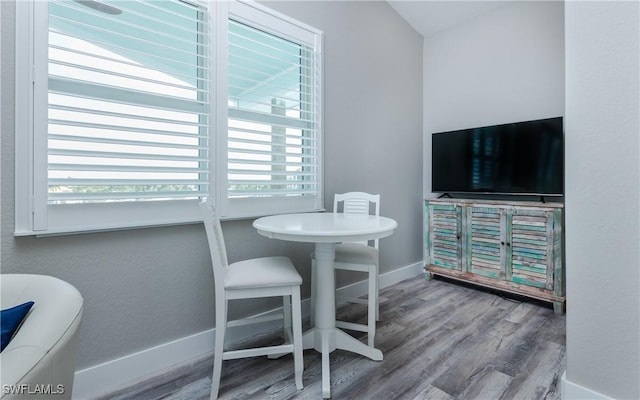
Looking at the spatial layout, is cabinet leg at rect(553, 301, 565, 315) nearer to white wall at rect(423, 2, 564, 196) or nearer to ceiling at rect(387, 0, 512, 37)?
white wall at rect(423, 2, 564, 196)

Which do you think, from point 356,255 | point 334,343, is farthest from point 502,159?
point 334,343

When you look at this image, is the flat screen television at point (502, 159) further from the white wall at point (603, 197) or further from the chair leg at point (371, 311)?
the chair leg at point (371, 311)

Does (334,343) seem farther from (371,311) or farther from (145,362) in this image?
(145,362)

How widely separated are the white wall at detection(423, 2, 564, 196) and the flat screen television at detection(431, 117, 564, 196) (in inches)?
11.0

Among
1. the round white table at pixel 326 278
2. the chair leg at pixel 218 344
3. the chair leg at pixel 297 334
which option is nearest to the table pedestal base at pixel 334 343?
the round white table at pixel 326 278

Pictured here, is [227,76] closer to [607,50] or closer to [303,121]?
[303,121]

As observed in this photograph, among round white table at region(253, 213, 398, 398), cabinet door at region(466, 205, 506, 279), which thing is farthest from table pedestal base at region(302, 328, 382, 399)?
cabinet door at region(466, 205, 506, 279)

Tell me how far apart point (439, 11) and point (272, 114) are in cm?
237

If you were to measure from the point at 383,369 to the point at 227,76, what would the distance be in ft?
6.60

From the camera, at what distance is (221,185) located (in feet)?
6.50

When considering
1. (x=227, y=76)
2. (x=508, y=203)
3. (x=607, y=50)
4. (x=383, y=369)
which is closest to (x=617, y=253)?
(x=607, y=50)

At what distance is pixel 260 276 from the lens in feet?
5.06

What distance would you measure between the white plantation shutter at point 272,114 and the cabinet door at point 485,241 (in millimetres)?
1598

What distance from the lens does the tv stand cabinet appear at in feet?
8.24
